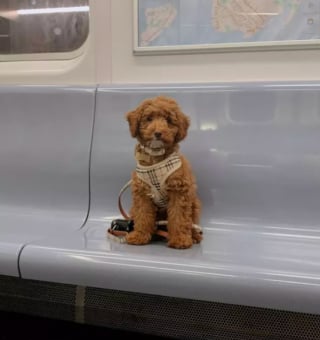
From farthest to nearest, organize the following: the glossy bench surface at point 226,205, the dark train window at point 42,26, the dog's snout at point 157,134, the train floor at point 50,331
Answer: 1. the dark train window at point 42,26
2. the train floor at point 50,331
3. the dog's snout at point 157,134
4. the glossy bench surface at point 226,205

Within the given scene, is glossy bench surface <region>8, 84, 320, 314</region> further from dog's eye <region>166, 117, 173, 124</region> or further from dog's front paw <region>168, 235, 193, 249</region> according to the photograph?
dog's eye <region>166, 117, 173, 124</region>

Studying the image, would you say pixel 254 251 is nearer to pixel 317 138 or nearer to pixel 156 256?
pixel 156 256

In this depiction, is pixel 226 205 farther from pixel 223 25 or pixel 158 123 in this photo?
pixel 223 25

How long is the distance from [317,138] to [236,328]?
0.68 metres

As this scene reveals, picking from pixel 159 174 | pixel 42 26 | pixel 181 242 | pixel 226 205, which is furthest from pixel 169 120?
pixel 42 26

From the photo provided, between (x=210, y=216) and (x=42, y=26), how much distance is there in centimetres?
120

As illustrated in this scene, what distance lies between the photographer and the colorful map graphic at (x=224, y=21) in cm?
171

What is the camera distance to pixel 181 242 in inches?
50.9

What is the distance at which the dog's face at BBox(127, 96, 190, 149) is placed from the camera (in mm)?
1271

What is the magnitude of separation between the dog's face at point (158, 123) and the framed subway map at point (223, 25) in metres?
0.61

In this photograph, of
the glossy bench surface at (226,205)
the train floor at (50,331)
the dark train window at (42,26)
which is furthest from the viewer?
the dark train window at (42,26)

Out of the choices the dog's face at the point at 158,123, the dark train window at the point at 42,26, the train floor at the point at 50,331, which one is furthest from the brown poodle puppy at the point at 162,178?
the dark train window at the point at 42,26

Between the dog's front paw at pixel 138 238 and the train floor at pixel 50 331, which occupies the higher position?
the dog's front paw at pixel 138 238

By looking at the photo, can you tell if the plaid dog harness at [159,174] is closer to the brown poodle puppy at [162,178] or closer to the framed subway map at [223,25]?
the brown poodle puppy at [162,178]
